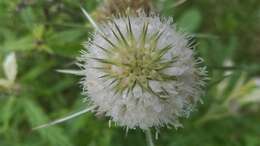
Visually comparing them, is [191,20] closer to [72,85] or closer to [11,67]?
[72,85]

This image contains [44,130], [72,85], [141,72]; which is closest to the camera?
[141,72]

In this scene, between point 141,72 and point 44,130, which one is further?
point 44,130

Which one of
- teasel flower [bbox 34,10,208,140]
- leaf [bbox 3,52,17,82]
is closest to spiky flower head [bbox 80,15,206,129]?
teasel flower [bbox 34,10,208,140]

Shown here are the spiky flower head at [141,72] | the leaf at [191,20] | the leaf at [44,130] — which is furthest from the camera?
the leaf at [191,20]

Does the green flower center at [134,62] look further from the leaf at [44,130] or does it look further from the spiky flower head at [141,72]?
the leaf at [44,130]

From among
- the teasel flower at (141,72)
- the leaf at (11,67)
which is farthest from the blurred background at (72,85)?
the teasel flower at (141,72)

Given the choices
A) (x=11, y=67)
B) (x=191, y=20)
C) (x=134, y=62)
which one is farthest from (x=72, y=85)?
(x=134, y=62)

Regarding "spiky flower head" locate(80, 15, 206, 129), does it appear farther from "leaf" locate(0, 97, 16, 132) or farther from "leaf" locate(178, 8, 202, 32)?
"leaf" locate(178, 8, 202, 32)

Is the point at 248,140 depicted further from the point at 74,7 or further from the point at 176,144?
the point at 74,7
